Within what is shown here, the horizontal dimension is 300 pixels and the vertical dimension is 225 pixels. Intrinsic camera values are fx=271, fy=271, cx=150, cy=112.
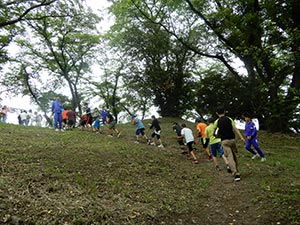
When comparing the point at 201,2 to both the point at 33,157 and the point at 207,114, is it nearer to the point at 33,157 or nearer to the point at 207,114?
the point at 207,114

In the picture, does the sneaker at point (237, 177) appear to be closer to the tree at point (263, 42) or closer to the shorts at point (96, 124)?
the tree at point (263, 42)

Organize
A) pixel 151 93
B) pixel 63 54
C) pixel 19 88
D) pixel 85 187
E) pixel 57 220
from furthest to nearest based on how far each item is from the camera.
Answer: pixel 19 88
pixel 63 54
pixel 151 93
pixel 85 187
pixel 57 220

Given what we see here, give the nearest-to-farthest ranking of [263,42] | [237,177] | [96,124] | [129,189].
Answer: [129,189]
[237,177]
[263,42]
[96,124]

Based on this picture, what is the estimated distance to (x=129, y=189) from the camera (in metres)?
6.99

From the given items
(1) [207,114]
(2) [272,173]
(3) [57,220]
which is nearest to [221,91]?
(1) [207,114]

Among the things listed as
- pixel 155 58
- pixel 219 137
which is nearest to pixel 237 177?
pixel 219 137

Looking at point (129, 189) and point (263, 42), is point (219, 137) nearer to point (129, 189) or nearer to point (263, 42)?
point (129, 189)

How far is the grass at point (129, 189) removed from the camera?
5.35 m

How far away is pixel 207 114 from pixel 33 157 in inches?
672

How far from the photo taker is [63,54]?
27.8m

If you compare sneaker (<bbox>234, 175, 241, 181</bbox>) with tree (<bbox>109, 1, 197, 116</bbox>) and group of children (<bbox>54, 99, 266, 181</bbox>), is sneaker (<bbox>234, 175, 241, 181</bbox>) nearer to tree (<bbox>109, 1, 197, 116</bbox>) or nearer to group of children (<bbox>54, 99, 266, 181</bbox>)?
group of children (<bbox>54, 99, 266, 181</bbox>)

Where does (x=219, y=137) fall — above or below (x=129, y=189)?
above

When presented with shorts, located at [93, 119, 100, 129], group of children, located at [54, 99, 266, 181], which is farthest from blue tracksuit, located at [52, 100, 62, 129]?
shorts, located at [93, 119, 100, 129]

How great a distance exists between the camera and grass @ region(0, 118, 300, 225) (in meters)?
5.35
